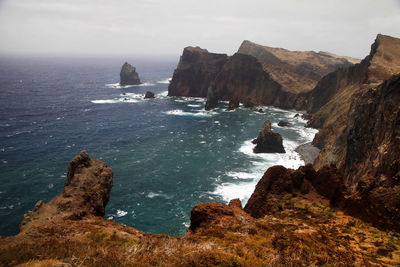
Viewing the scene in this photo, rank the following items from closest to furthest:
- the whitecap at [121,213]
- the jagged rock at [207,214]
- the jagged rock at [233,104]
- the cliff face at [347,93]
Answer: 1. the jagged rock at [207,214]
2. the whitecap at [121,213]
3. the cliff face at [347,93]
4. the jagged rock at [233,104]

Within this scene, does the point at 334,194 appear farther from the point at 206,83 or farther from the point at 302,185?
the point at 206,83

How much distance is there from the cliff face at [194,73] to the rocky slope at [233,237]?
123 meters

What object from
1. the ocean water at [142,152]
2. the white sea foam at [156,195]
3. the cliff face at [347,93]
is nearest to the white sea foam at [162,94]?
the ocean water at [142,152]

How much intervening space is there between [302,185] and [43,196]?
1610 inches

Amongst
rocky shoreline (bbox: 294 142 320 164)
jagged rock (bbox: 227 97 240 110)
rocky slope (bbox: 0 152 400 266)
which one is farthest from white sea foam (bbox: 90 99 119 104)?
rocky slope (bbox: 0 152 400 266)

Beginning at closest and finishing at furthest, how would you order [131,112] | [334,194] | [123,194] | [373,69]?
[334,194]
[123,194]
[373,69]
[131,112]

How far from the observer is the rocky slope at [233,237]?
12487mm

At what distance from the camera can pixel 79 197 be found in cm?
2519

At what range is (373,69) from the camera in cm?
6525

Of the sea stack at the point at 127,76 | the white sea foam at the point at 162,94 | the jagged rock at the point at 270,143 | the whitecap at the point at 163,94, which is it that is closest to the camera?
the jagged rock at the point at 270,143

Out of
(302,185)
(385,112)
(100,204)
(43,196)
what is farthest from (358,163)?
(43,196)

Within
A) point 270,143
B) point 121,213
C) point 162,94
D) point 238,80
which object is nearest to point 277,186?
point 121,213

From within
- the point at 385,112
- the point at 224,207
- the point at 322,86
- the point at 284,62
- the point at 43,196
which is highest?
the point at 284,62

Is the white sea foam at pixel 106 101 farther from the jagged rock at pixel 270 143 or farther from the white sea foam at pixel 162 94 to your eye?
the jagged rock at pixel 270 143
